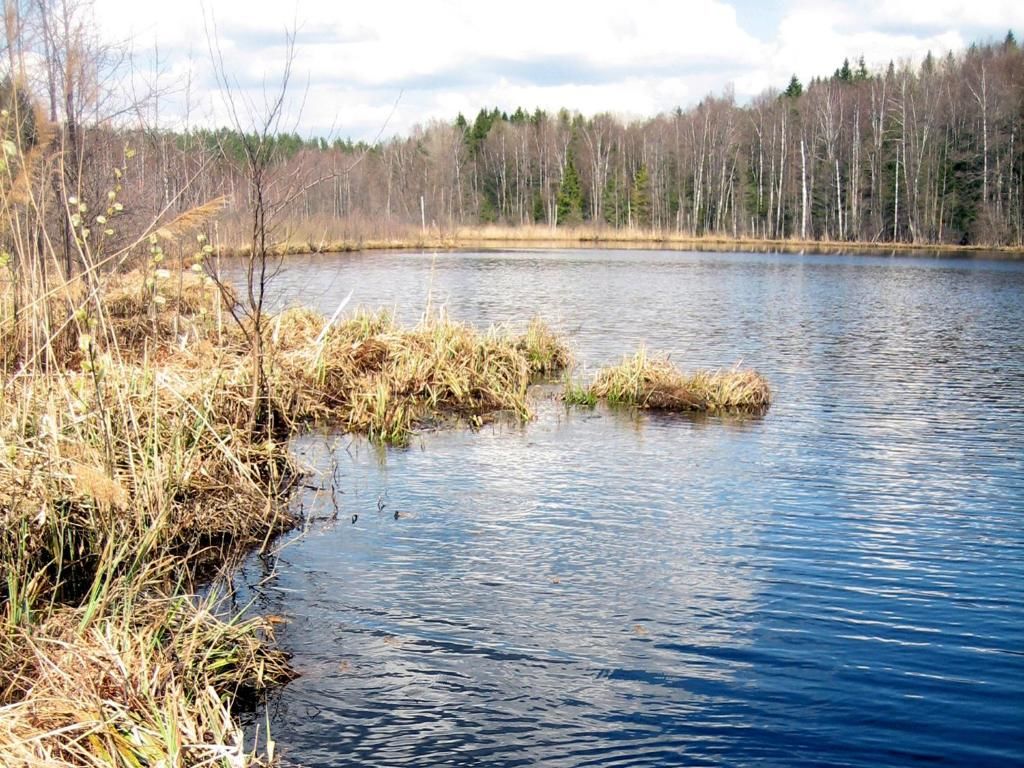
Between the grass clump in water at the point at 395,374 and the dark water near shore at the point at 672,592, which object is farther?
the grass clump in water at the point at 395,374

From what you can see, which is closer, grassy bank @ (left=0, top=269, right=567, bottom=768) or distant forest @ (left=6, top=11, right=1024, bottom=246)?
grassy bank @ (left=0, top=269, right=567, bottom=768)

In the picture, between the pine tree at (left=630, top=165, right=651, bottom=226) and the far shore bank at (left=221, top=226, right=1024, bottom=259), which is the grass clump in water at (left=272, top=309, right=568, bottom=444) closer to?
the far shore bank at (left=221, top=226, right=1024, bottom=259)

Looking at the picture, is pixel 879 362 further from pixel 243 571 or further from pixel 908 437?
pixel 243 571

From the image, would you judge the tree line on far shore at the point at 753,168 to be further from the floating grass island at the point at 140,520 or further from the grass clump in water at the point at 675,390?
the floating grass island at the point at 140,520

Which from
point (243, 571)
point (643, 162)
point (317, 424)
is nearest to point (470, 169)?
point (643, 162)

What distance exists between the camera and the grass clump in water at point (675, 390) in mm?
14750

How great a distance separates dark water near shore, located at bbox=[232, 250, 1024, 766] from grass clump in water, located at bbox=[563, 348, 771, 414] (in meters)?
0.70

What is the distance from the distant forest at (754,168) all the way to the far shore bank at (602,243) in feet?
3.45

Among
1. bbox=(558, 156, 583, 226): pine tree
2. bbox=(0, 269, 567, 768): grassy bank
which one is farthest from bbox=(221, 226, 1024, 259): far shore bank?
bbox=(0, 269, 567, 768): grassy bank

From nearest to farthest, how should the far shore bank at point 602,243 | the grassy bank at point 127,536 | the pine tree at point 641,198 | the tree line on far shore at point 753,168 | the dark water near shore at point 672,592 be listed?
the grassy bank at point 127,536, the dark water near shore at point 672,592, the far shore bank at point 602,243, the tree line on far shore at point 753,168, the pine tree at point 641,198

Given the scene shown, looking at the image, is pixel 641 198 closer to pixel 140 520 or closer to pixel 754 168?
pixel 754 168

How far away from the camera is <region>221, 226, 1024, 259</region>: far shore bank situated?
5700 cm

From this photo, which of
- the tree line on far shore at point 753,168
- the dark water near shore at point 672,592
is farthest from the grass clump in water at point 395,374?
the tree line on far shore at point 753,168

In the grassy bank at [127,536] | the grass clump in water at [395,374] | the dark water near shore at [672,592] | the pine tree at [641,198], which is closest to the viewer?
the grassy bank at [127,536]
